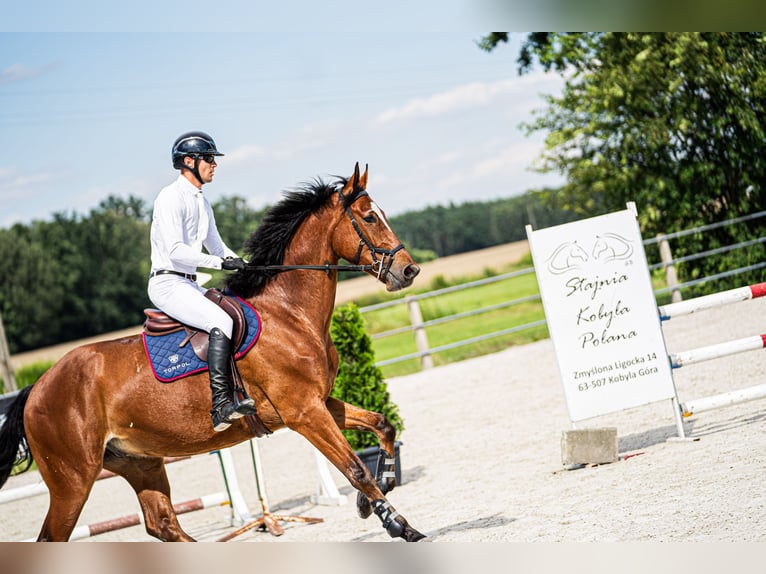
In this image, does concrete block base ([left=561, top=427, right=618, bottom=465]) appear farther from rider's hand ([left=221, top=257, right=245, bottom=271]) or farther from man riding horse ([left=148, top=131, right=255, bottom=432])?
rider's hand ([left=221, top=257, right=245, bottom=271])

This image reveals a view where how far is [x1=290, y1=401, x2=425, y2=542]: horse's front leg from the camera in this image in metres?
4.14

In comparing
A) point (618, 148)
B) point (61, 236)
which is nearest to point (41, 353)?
point (61, 236)

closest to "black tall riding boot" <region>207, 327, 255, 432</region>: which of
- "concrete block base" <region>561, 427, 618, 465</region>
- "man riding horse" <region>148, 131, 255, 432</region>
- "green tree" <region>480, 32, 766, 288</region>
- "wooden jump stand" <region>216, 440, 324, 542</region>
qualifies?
"man riding horse" <region>148, 131, 255, 432</region>

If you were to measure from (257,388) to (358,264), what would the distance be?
0.87m

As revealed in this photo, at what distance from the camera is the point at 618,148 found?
15.6 meters

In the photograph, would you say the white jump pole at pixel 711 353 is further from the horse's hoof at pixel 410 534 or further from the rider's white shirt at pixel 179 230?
the rider's white shirt at pixel 179 230

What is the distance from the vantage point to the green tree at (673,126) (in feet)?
45.9

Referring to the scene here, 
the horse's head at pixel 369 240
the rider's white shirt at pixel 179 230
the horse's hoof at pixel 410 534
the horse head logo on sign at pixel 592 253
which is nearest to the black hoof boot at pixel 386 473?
the horse's hoof at pixel 410 534

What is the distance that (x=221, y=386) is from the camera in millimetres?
4363

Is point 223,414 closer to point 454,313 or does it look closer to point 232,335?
point 232,335

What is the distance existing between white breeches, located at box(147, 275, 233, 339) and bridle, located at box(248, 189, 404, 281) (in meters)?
0.35

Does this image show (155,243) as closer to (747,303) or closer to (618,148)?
(747,303)

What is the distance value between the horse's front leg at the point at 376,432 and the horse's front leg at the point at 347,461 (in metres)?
0.13

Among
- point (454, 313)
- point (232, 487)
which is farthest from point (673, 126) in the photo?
point (232, 487)
